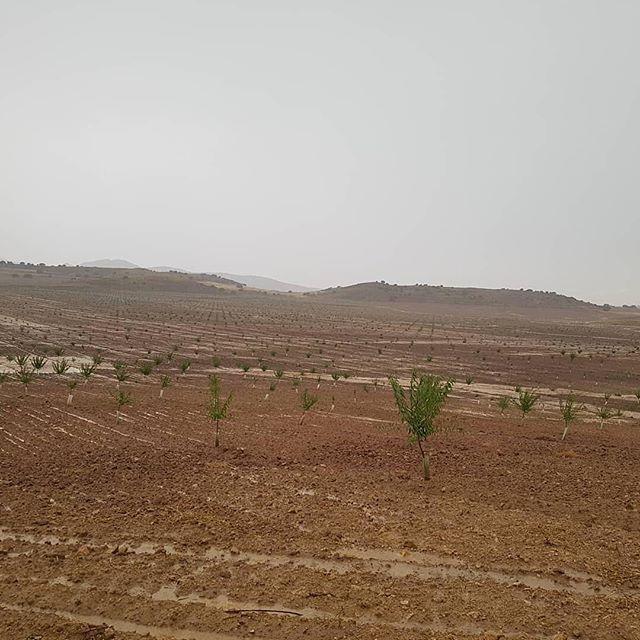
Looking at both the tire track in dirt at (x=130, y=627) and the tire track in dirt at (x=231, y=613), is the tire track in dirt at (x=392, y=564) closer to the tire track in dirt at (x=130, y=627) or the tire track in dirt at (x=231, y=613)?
the tire track in dirt at (x=231, y=613)

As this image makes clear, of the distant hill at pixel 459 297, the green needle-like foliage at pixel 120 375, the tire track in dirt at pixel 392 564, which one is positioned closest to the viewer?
the tire track in dirt at pixel 392 564

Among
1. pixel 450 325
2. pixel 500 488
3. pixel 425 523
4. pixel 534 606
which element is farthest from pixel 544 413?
pixel 450 325

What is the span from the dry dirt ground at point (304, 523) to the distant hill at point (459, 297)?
5800 inches

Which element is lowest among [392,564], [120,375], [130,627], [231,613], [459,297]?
[130,627]

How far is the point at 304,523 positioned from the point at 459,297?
567 ft

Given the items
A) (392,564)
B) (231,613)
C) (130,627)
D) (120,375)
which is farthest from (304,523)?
(120,375)

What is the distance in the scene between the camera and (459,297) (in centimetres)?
17588

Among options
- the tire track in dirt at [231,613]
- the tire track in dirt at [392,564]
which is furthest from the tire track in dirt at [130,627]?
the tire track in dirt at [392,564]

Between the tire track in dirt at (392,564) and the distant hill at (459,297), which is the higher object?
the distant hill at (459,297)

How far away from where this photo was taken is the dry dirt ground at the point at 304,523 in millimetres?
8891

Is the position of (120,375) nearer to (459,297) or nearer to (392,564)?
(392,564)

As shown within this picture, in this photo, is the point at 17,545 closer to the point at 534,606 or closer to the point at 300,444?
the point at 300,444

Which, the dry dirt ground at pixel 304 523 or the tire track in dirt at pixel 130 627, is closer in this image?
the tire track in dirt at pixel 130 627

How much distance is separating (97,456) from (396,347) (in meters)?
50.2
